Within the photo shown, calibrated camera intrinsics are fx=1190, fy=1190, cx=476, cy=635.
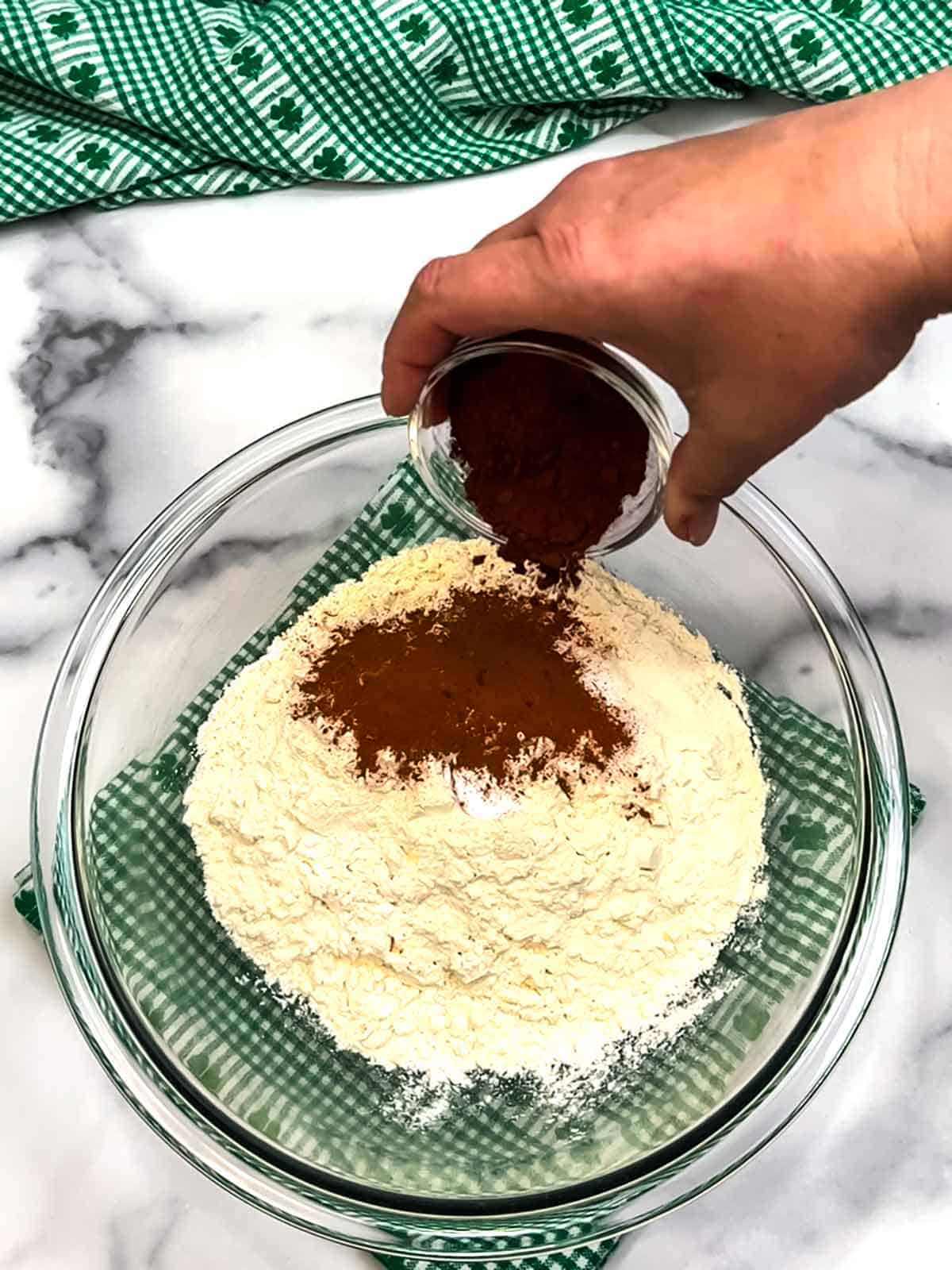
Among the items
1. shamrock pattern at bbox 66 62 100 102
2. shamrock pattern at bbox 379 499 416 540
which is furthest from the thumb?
shamrock pattern at bbox 66 62 100 102

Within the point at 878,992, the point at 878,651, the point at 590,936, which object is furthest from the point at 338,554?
the point at 878,992

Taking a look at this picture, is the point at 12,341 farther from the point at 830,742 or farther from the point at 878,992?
the point at 878,992

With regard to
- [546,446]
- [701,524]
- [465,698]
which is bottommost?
[465,698]

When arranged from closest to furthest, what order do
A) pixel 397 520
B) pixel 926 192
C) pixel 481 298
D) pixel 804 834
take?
pixel 926 192
pixel 481 298
pixel 804 834
pixel 397 520

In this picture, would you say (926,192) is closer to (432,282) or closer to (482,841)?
(432,282)

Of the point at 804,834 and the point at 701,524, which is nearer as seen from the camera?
the point at 701,524

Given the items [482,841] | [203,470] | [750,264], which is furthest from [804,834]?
[203,470]
